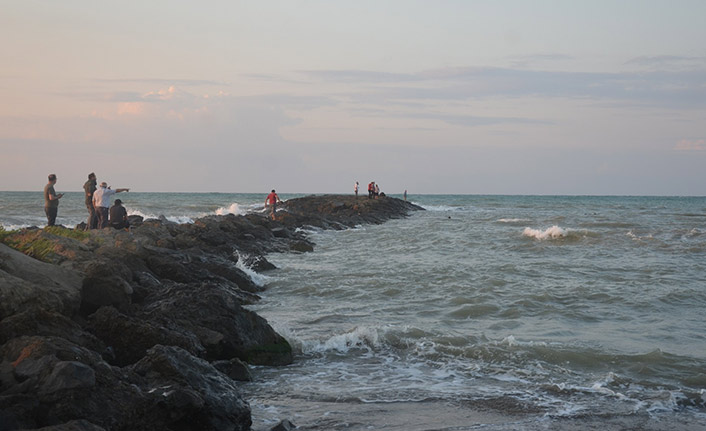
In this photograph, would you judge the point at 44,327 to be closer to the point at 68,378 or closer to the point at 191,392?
the point at 68,378

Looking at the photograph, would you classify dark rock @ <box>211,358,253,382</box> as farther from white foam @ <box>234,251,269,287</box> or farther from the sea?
white foam @ <box>234,251,269,287</box>

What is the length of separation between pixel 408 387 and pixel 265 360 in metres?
1.91

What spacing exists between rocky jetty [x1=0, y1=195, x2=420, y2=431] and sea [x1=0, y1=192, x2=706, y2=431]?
598mm

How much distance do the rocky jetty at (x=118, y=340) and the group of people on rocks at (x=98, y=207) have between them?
4159 millimetres

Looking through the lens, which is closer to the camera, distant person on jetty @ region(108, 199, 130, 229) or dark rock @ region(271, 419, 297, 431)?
dark rock @ region(271, 419, 297, 431)

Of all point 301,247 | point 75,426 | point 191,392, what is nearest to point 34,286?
point 191,392

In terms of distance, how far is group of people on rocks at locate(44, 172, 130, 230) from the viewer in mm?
16562

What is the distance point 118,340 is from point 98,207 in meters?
11.3

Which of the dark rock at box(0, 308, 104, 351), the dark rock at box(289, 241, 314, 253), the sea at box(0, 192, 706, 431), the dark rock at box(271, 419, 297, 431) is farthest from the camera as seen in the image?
the dark rock at box(289, 241, 314, 253)

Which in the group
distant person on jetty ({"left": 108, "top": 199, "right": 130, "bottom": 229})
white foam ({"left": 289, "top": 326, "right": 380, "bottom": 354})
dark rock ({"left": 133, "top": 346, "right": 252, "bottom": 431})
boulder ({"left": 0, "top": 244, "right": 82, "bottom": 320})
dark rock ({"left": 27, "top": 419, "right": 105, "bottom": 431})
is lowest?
white foam ({"left": 289, "top": 326, "right": 380, "bottom": 354})

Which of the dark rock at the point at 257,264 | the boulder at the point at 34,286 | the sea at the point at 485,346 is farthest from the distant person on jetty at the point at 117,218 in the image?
the boulder at the point at 34,286

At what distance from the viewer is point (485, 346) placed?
8.67 metres

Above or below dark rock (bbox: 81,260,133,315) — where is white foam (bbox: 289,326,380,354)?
below

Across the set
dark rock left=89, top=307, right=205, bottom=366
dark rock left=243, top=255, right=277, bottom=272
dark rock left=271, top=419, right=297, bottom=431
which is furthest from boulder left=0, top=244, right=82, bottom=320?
dark rock left=243, top=255, right=277, bottom=272
